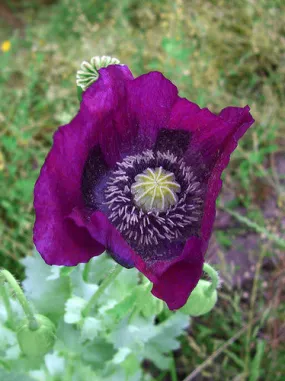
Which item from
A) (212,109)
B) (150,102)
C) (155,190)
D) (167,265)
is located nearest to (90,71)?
(150,102)

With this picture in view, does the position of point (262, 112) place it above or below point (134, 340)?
above

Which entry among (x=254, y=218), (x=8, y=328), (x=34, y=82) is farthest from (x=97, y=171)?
(x=34, y=82)

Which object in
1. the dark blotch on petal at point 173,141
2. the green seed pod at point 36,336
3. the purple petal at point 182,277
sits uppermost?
the dark blotch on petal at point 173,141

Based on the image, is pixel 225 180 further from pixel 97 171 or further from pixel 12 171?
pixel 97 171

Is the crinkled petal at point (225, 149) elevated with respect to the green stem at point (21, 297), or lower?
elevated

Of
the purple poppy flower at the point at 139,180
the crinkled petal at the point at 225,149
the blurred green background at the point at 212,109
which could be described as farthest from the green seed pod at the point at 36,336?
the blurred green background at the point at 212,109

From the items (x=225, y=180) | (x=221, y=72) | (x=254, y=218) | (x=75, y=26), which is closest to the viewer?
(x=254, y=218)

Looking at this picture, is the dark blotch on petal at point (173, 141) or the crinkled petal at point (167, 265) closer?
the crinkled petal at point (167, 265)

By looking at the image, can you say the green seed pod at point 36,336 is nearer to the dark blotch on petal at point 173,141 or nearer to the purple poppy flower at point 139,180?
the purple poppy flower at point 139,180

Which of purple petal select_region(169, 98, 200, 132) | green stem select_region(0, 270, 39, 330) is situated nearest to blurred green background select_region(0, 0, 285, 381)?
purple petal select_region(169, 98, 200, 132)
